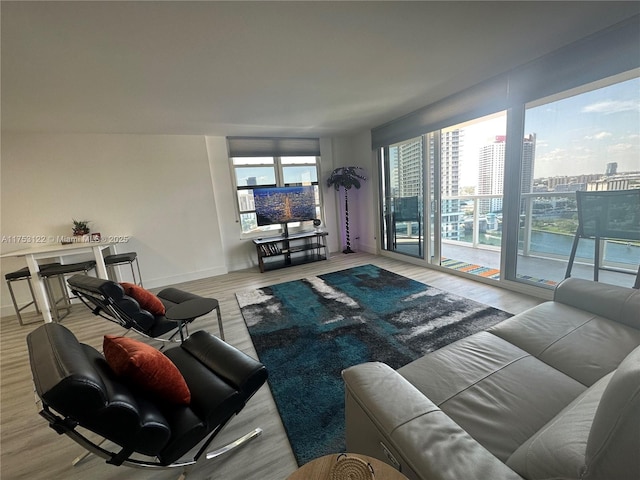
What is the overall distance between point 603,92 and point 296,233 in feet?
13.8

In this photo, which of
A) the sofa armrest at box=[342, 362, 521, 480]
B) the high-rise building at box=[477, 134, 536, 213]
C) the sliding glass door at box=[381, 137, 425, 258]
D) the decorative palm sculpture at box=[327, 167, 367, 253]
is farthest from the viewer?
the decorative palm sculpture at box=[327, 167, 367, 253]

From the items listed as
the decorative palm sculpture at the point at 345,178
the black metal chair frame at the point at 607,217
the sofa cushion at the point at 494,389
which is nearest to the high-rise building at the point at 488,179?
the black metal chair frame at the point at 607,217

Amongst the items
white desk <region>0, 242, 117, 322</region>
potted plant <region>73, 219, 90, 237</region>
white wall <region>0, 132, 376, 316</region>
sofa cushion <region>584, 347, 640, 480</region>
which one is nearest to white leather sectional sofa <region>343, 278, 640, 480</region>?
sofa cushion <region>584, 347, 640, 480</region>

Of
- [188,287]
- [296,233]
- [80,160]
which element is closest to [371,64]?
[296,233]

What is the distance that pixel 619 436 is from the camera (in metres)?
0.54

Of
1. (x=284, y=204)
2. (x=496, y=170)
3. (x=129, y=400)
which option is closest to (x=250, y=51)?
(x=129, y=400)

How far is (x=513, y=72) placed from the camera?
2600 millimetres

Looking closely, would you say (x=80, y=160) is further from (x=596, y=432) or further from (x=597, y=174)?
(x=597, y=174)

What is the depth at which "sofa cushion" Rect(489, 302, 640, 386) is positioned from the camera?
1.18 m

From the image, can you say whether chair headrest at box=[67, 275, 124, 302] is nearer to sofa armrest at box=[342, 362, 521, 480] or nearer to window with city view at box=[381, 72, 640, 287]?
sofa armrest at box=[342, 362, 521, 480]

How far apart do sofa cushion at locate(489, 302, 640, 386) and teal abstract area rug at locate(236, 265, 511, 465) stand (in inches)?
28.6

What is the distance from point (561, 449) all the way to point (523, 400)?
445 mm

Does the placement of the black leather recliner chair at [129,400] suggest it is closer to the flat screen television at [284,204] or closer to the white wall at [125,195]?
the white wall at [125,195]

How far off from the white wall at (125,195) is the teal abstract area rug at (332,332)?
154 centimetres
